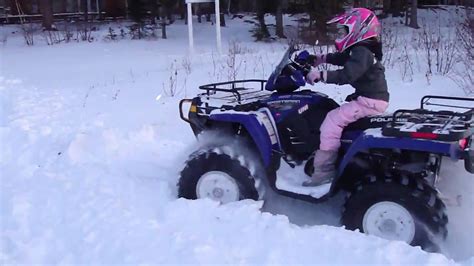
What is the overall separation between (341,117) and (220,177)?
3.50 ft

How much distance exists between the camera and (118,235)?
12.8 feet

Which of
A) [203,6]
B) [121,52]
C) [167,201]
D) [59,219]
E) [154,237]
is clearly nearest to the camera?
[154,237]

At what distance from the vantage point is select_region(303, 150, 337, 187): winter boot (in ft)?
14.0

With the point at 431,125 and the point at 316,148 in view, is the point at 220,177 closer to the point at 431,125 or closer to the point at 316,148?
the point at 316,148

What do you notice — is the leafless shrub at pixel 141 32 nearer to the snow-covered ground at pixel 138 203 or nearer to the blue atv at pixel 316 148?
the snow-covered ground at pixel 138 203

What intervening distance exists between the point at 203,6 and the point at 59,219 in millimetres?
25489

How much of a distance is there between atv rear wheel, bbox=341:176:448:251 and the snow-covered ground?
169 millimetres

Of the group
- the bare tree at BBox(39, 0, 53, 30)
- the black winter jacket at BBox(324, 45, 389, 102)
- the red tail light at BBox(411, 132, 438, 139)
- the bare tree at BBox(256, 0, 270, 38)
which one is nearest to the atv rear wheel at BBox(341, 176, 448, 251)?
the red tail light at BBox(411, 132, 438, 139)

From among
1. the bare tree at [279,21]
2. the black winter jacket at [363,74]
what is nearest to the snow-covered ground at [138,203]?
the black winter jacket at [363,74]

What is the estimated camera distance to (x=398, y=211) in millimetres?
3791

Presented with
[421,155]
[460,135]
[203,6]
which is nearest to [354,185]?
[421,155]

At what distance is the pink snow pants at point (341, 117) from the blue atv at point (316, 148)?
0.25ft

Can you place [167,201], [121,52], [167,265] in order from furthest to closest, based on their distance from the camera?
1. [121,52]
2. [167,201]
3. [167,265]

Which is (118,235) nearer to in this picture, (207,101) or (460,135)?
(207,101)
